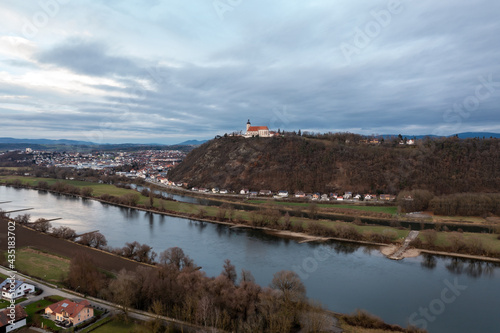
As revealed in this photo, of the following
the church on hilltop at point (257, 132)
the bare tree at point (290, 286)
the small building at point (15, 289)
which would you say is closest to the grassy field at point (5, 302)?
the small building at point (15, 289)

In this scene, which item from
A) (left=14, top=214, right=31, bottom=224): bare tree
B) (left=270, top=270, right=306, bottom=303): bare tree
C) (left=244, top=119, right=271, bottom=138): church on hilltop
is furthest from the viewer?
(left=244, top=119, right=271, bottom=138): church on hilltop

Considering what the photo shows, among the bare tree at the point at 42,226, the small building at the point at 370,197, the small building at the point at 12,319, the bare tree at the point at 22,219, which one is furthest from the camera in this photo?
the small building at the point at 370,197

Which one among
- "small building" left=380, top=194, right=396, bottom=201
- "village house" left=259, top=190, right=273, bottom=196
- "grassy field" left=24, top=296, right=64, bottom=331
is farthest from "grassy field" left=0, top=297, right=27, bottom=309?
"small building" left=380, top=194, right=396, bottom=201

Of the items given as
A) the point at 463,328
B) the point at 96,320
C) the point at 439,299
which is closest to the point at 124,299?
the point at 96,320

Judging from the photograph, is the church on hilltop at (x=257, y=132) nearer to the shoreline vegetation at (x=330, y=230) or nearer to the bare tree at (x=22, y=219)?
the shoreline vegetation at (x=330, y=230)

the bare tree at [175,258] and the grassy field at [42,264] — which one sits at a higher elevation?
the bare tree at [175,258]

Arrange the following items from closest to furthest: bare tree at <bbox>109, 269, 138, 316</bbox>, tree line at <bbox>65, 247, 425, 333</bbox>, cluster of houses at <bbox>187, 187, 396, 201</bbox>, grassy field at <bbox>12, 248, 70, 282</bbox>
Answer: tree line at <bbox>65, 247, 425, 333</bbox>
bare tree at <bbox>109, 269, 138, 316</bbox>
grassy field at <bbox>12, 248, 70, 282</bbox>
cluster of houses at <bbox>187, 187, 396, 201</bbox>

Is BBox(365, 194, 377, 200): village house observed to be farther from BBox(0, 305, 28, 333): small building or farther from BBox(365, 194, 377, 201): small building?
BBox(0, 305, 28, 333): small building
